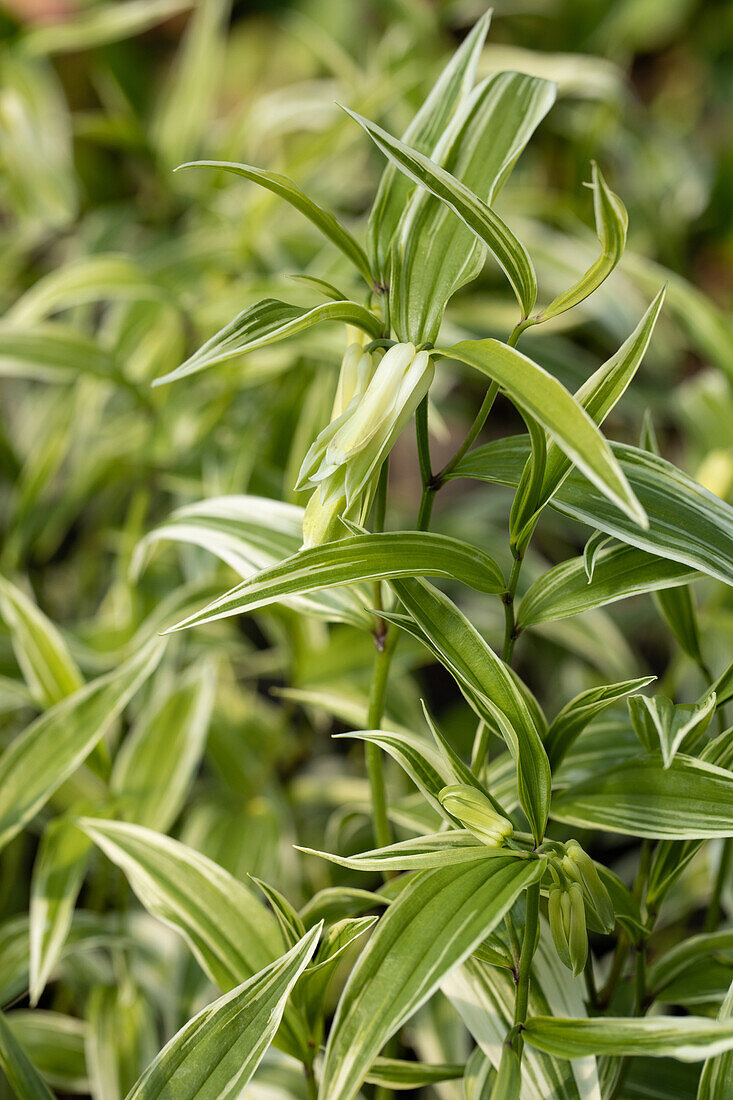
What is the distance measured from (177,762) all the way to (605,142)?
1.03 meters

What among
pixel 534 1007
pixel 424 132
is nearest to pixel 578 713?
pixel 534 1007

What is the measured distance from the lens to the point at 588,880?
1.22 ft

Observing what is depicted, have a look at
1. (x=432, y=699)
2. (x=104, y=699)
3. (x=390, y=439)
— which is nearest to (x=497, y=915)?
(x=390, y=439)

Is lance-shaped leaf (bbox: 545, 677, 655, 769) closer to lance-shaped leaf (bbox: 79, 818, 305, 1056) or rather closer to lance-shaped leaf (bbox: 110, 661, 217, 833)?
lance-shaped leaf (bbox: 79, 818, 305, 1056)

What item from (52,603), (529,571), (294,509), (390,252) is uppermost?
(390,252)

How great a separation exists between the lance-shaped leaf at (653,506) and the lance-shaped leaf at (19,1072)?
0.34 metres

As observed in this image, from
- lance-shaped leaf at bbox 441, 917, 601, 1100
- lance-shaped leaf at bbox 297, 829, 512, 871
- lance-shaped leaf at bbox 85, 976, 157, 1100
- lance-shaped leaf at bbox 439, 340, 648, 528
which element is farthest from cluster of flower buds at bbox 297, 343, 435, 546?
lance-shaped leaf at bbox 85, 976, 157, 1100

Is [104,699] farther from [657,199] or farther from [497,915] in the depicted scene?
[657,199]

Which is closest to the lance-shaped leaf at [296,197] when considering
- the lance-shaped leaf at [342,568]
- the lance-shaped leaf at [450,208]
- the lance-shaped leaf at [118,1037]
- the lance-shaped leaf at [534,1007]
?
the lance-shaped leaf at [450,208]

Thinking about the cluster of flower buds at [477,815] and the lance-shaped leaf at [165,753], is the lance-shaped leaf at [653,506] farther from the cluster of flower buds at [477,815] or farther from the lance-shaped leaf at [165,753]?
the lance-shaped leaf at [165,753]

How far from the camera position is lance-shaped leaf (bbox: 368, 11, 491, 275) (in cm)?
43

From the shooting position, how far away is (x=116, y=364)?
0.77 m

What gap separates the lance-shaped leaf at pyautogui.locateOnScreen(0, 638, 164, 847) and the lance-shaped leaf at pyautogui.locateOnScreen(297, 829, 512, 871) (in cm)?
23

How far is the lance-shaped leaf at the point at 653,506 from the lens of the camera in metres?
0.38
